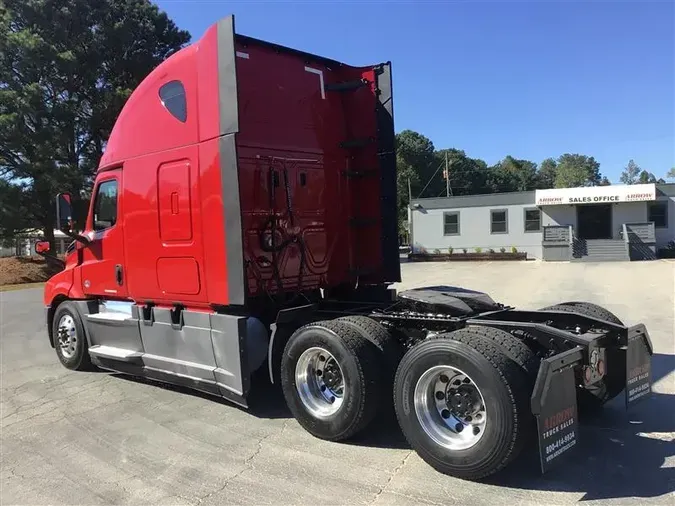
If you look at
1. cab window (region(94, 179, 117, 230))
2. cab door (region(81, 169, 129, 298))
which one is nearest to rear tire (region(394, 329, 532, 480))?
cab door (region(81, 169, 129, 298))

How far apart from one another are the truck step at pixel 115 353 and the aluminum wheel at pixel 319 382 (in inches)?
99.1

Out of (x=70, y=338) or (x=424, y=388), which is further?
(x=70, y=338)

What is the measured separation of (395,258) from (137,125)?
357 centimetres

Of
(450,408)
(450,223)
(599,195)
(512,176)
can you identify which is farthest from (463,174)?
(450,408)

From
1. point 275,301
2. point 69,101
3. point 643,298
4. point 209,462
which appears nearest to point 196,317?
point 275,301

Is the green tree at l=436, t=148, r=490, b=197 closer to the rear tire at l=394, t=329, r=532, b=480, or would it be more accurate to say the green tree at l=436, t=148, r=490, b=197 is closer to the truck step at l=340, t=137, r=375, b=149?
the truck step at l=340, t=137, r=375, b=149

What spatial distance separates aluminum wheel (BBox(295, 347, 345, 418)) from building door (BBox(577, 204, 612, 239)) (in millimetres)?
30114

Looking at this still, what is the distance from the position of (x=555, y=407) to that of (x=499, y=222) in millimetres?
30664

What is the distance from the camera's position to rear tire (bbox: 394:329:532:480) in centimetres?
362

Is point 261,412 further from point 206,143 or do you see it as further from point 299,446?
point 206,143

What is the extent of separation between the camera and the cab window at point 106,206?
22.9ft

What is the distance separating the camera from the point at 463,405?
3.97 meters

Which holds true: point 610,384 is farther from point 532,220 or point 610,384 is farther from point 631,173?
point 631,173

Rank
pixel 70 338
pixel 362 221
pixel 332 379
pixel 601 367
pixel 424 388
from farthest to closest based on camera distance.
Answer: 1. pixel 70 338
2. pixel 362 221
3. pixel 332 379
4. pixel 601 367
5. pixel 424 388
